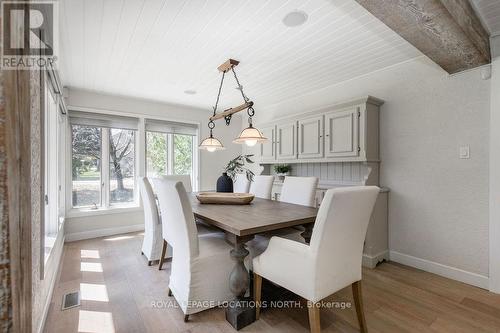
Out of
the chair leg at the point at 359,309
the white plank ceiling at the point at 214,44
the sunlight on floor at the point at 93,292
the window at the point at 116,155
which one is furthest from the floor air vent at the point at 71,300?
the white plank ceiling at the point at 214,44

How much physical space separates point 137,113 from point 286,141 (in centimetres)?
265

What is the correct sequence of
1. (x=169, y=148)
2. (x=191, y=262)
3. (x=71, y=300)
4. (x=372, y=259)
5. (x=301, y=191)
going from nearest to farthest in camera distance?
(x=191, y=262) → (x=71, y=300) → (x=301, y=191) → (x=372, y=259) → (x=169, y=148)

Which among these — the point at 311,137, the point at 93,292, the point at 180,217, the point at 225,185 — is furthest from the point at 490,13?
the point at 93,292

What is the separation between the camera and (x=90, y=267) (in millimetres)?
2674

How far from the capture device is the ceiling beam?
1.47 metres

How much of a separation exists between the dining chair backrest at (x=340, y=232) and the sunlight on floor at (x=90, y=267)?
2.45 metres

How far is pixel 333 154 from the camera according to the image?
124 inches

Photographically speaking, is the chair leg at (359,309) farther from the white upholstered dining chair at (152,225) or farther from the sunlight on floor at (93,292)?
the white upholstered dining chair at (152,225)

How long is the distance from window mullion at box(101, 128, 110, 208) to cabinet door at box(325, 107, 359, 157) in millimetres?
3527

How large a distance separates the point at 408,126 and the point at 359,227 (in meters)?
1.88

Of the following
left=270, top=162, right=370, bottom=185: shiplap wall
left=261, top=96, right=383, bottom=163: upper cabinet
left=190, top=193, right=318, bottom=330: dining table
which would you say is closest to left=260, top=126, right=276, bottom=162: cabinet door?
left=261, top=96, right=383, bottom=163: upper cabinet

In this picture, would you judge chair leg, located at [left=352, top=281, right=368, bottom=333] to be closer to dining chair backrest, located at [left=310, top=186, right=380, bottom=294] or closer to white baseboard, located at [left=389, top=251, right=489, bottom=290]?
dining chair backrest, located at [left=310, top=186, right=380, bottom=294]

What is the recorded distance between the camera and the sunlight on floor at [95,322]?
167 centimetres

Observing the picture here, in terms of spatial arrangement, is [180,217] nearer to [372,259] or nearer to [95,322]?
[95,322]
